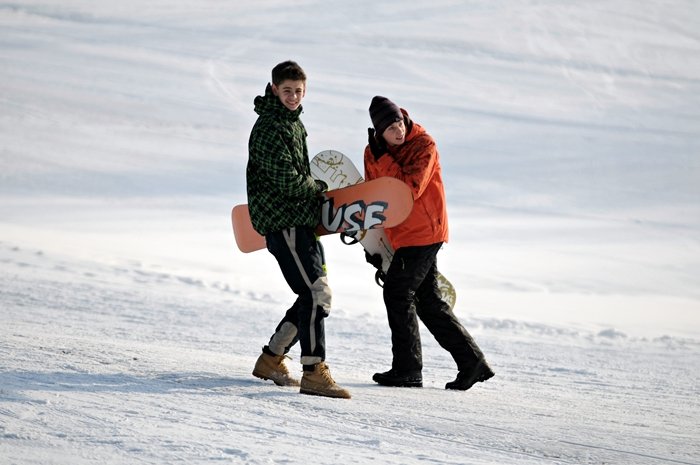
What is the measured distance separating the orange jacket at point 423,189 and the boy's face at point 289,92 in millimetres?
794

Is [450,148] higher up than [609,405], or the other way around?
[450,148]

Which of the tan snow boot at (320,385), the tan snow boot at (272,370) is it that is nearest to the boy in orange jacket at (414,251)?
the tan snow boot at (272,370)

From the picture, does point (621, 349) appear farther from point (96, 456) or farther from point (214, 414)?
point (96, 456)

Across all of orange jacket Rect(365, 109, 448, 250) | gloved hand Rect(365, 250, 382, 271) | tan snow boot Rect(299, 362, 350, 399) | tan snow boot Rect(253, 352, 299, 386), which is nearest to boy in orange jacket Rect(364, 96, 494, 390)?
orange jacket Rect(365, 109, 448, 250)

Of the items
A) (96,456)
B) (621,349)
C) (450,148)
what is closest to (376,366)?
A: (96,456)

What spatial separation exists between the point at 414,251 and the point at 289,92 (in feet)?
3.84

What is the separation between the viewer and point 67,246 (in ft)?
42.8

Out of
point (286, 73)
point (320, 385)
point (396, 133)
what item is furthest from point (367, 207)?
point (320, 385)

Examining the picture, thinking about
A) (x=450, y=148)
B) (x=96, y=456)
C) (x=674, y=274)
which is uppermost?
(x=450, y=148)

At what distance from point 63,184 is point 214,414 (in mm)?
21688

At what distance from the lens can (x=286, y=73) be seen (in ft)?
12.6

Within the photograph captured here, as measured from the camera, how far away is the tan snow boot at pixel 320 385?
3838 mm

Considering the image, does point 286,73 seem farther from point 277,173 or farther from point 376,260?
point 376,260

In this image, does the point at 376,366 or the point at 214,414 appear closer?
the point at 214,414
